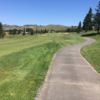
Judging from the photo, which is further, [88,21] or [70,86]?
[88,21]

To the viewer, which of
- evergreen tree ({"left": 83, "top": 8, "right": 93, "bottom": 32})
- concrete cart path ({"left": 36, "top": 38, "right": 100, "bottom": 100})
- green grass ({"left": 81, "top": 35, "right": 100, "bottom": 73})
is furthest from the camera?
evergreen tree ({"left": 83, "top": 8, "right": 93, "bottom": 32})

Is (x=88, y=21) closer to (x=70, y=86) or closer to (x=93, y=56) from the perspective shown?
(x=93, y=56)

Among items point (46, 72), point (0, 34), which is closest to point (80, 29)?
point (0, 34)

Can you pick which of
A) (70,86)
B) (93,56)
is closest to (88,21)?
(93,56)

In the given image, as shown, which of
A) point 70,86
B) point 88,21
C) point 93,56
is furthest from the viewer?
point 88,21

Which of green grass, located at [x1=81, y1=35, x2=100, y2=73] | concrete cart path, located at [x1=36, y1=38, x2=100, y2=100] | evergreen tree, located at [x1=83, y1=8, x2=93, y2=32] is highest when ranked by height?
evergreen tree, located at [x1=83, y1=8, x2=93, y2=32]

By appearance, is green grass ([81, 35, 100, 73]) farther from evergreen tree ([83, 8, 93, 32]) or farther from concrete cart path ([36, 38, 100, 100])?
evergreen tree ([83, 8, 93, 32])

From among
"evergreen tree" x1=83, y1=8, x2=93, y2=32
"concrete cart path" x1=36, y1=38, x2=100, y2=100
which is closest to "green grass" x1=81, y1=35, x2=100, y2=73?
"concrete cart path" x1=36, y1=38, x2=100, y2=100

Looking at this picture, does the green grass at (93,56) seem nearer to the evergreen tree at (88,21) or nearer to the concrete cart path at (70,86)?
the concrete cart path at (70,86)

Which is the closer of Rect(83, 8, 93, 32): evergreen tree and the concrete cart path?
the concrete cart path

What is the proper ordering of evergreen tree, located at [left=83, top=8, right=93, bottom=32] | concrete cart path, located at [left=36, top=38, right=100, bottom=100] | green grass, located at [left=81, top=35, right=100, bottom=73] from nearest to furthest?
1. concrete cart path, located at [left=36, top=38, right=100, bottom=100]
2. green grass, located at [left=81, top=35, right=100, bottom=73]
3. evergreen tree, located at [left=83, top=8, right=93, bottom=32]

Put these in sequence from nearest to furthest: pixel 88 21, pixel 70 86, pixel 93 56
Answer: pixel 70 86 < pixel 93 56 < pixel 88 21

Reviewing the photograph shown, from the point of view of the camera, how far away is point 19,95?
11844mm

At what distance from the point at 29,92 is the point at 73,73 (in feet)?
21.1
